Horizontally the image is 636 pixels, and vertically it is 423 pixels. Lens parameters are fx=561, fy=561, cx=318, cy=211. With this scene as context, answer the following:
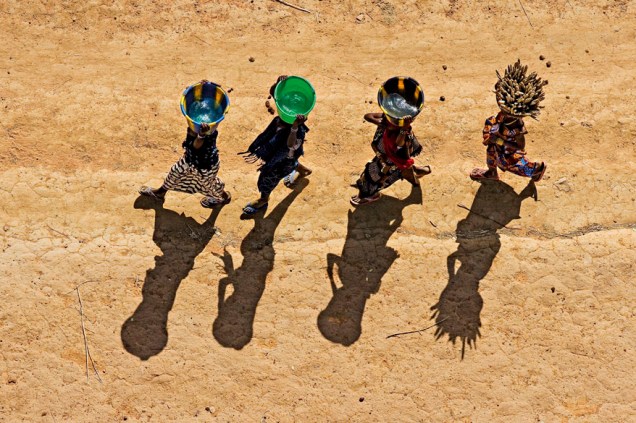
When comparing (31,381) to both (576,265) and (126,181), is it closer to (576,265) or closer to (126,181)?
(126,181)

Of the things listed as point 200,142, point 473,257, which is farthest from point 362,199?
point 200,142

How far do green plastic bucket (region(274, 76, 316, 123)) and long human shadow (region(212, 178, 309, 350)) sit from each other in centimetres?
150

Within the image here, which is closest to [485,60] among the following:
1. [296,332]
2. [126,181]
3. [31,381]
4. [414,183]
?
[414,183]

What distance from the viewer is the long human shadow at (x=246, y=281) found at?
18.9 feet

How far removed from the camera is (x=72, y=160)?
638cm

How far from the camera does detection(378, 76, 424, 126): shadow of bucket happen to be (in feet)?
16.6

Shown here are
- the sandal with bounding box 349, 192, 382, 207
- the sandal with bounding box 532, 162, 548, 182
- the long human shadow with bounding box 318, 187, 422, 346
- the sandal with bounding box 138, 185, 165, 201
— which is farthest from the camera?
the sandal with bounding box 349, 192, 382, 207

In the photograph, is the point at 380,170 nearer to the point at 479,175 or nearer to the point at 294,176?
the point at 294,176

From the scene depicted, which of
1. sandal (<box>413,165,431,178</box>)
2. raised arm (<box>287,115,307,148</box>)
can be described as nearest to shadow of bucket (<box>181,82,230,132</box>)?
Result: raised arm (<box>287,115,307,148</box>)

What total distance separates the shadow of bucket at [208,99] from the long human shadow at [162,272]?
1.50 meters

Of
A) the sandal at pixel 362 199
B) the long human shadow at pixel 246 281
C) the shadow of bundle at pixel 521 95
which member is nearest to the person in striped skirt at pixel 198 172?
the long human shadow at pixel 246 281

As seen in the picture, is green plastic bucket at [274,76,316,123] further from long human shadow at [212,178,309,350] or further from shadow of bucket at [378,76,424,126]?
long human shadow at [212,178,309,350]

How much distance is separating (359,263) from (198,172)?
197 cm

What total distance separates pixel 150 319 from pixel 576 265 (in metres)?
4.54
